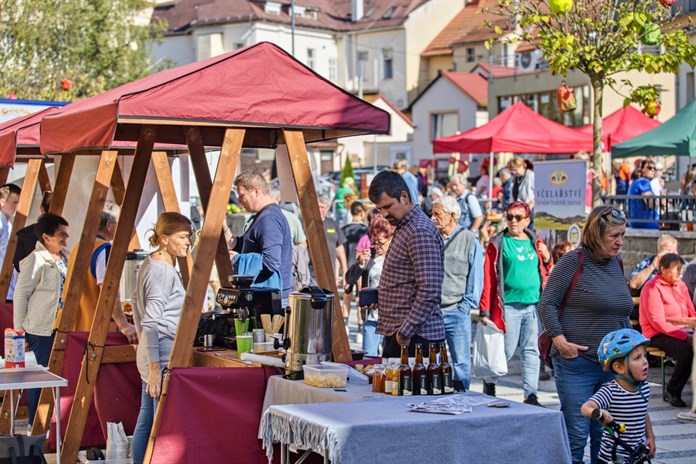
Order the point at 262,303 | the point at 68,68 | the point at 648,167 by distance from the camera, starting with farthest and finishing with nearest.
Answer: the point at 68,68 → the point at 648,167 → the point at 262,303

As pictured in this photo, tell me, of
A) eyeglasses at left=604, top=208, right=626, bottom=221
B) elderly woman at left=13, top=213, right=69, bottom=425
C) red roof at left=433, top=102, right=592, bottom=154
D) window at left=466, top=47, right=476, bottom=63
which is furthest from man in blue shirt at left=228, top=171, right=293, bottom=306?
window at left=466, top=47, right=476, bottom=63

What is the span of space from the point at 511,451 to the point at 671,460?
11.2ft

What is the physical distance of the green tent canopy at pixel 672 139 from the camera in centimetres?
1836

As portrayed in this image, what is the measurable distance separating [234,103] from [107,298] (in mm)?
2104

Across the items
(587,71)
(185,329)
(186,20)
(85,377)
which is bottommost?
(85,377)

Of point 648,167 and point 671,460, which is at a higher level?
point 648,167

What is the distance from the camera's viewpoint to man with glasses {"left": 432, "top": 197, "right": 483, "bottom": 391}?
980 cm

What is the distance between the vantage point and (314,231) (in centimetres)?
728

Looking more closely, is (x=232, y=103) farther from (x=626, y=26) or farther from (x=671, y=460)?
(x=626, y=26)

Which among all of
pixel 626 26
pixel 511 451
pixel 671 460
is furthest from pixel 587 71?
pixel 511 451

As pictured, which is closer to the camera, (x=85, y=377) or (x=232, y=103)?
(x=232, y=103)

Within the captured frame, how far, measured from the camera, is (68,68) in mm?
32375

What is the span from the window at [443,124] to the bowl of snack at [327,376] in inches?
→ 2401

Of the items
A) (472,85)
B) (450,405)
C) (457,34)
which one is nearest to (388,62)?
(457,34)
